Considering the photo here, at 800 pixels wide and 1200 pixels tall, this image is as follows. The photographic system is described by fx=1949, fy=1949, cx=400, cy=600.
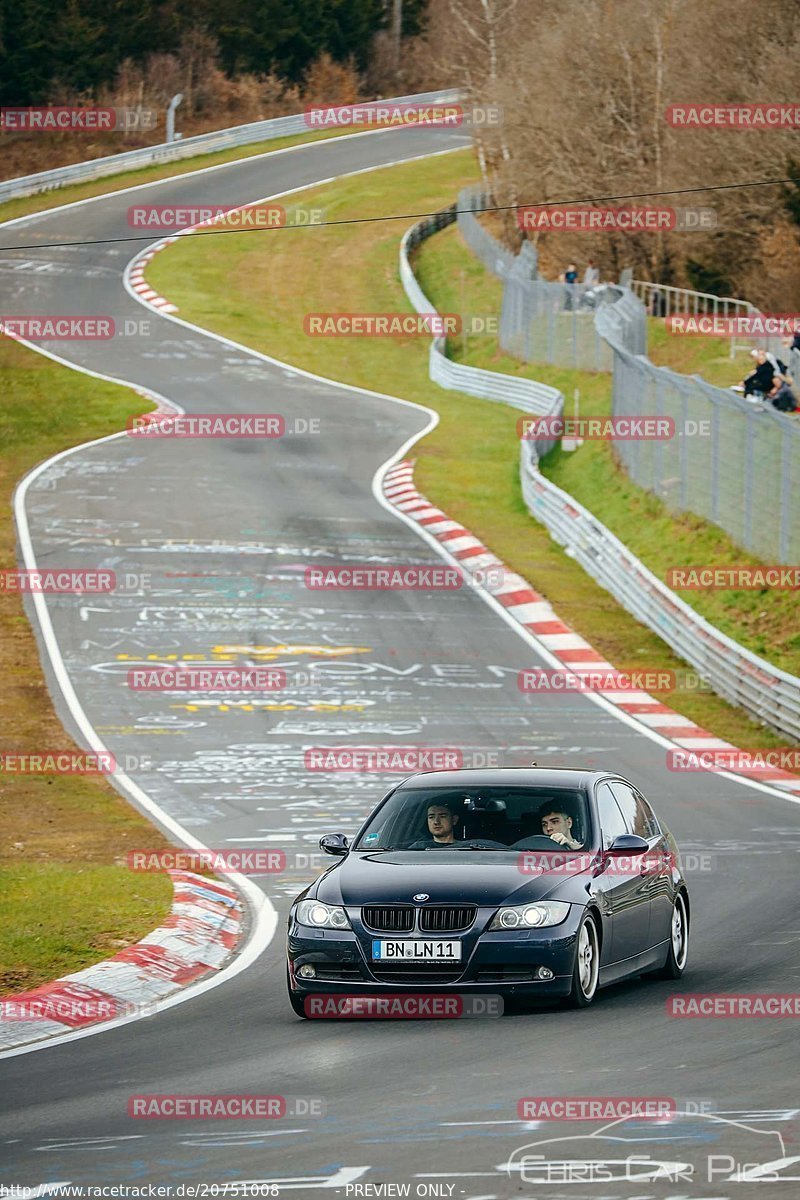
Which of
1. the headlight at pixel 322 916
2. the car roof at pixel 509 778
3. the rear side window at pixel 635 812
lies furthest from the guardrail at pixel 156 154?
the headlight at pixel 322 916

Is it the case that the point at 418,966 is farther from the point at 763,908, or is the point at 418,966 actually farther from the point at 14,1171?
the point at 763,908

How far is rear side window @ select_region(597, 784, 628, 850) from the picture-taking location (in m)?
11.8

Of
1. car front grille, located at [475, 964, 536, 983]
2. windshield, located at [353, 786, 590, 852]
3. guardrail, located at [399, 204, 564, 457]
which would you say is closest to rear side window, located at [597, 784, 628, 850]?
windshield, located at [353, 786, 590, 852]

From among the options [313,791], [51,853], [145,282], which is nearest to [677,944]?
[51,853]

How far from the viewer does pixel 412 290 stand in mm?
61500

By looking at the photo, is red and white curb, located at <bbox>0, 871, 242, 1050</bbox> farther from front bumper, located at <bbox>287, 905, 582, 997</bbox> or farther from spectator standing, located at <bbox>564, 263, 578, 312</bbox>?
spectator standing, located at <bbox>564, 263, 578, 312</bbox>

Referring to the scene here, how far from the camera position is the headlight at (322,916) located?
1073 centimetres

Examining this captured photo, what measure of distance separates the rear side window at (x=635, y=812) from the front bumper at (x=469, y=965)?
1.75 metres

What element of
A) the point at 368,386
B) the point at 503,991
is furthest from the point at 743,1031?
the point at 368,386

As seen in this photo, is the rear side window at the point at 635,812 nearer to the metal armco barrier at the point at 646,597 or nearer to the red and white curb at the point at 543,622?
the red and white curb at the point at 543,622

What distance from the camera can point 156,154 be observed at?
7769cm

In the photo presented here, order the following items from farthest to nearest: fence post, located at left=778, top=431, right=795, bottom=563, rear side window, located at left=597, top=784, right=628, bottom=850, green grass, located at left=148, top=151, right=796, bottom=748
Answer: green grass, located at left=148, top=151, right=796, bottom=748 → fence post, located at left=778, top=431, right=795, bottom=563 → rear side window, located at left=597, top=784, right=628, bottom=850

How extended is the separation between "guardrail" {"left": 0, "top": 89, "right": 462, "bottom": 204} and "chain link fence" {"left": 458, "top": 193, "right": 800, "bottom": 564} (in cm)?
3044

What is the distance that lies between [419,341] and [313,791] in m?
38.2
